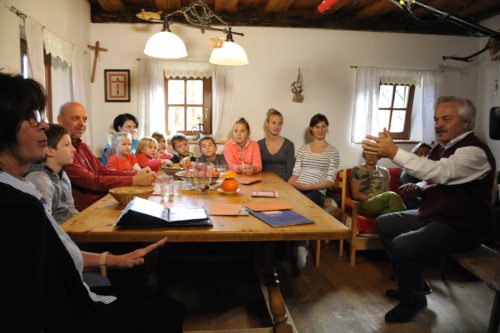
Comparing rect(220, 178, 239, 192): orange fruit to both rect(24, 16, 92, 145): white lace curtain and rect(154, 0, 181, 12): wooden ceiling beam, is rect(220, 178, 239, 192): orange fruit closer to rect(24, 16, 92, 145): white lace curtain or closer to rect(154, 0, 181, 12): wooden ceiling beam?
rect(24, 16, 92, 145): white lace curtain

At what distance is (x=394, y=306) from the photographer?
243 centimetres

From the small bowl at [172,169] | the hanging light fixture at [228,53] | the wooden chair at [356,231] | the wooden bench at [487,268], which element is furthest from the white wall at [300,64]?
the wooden bench at [487,268]

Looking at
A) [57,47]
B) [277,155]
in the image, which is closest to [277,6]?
[277,155]

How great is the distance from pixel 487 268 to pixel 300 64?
3076mm

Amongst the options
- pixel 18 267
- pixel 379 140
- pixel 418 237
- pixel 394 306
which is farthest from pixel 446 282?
pixel 18 267

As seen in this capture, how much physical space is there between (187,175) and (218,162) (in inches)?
49.2

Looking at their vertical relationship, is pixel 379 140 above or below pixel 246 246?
above

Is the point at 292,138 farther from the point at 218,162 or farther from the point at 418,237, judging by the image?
the point at 418,237

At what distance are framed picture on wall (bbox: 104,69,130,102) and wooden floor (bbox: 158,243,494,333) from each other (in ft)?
7.18

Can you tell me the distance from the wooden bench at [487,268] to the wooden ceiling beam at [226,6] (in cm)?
319

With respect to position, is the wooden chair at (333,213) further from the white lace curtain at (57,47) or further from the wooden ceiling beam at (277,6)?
the white lace curtain at (57,47)

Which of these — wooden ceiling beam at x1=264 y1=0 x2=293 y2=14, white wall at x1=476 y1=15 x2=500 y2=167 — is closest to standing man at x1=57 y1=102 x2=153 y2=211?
wooden ceiling beam at x1=264 y1=0 x2=293 y2=14

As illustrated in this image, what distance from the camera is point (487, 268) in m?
1.90

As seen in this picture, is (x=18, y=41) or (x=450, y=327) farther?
(x=18, y=41)
